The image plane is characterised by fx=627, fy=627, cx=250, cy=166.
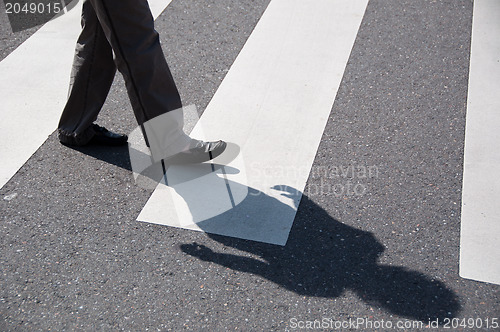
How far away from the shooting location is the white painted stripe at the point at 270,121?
3475 millimetres

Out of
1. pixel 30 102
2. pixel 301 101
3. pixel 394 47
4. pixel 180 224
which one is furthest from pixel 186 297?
pixel 394 47

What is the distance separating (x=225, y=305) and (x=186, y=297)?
0.64ft

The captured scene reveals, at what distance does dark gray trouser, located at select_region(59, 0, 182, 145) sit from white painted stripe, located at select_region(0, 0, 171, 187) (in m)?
0.29

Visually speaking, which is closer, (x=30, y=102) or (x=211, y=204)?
(x=211, y=204)

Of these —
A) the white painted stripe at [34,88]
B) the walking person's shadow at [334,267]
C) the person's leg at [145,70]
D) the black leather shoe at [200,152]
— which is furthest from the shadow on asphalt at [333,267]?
the white painted stripe at [34,88]

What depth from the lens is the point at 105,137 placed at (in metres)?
3.95

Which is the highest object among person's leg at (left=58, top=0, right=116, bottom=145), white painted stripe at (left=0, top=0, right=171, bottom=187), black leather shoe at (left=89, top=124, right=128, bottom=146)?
person's leg at (left=58, top=0, right=116, bottom=145)

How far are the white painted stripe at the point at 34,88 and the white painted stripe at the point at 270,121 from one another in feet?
3.17

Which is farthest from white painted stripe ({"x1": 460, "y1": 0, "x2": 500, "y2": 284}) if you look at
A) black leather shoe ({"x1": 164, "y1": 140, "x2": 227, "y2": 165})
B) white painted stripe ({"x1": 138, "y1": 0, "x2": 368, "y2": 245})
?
black leather shoe ({"x1": 164, "y1": 140, "x2": 227, "y2": 165})

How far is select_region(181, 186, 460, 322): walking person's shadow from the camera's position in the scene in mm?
2965

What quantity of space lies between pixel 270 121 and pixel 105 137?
107cm

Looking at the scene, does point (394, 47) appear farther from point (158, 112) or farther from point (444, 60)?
point (158, 112)

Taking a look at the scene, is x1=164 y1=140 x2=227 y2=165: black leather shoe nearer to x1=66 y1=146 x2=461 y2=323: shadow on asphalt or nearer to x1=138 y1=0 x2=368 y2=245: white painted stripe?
x1=138 y1=0 x2=368 y2=245: white painted stripe

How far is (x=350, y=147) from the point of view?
12.9ft
